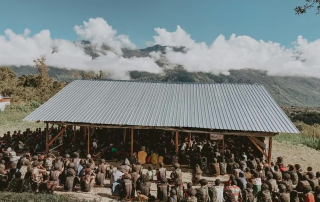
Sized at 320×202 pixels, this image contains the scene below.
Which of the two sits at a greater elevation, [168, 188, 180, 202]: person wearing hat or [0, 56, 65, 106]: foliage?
[0, 56, 65, 106]: foliage

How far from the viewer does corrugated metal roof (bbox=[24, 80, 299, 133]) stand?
45.6 feet

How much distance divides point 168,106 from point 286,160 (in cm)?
930

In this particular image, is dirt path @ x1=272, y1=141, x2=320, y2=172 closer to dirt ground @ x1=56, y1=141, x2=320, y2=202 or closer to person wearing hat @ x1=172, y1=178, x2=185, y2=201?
dirt ground @ x1=56, y1=141, x2=320, y2=202

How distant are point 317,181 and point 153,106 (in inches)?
367

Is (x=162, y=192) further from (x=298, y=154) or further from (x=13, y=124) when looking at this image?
(x=13, y=124)

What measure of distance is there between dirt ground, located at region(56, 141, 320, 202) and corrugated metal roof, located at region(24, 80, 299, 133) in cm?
316

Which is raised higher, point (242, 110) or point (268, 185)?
point (242, 110)

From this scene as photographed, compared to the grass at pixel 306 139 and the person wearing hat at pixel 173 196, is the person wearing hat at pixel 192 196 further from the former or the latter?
the grass at pixel 306 139

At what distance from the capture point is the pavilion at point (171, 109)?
45.0ft

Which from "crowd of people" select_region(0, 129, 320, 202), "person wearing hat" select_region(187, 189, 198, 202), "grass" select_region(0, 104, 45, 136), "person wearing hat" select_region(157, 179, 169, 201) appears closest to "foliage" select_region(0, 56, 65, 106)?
"grass" select_region(0, 104, 45, 136)

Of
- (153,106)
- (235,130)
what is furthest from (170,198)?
(153,106)

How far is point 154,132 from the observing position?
19.0 metres

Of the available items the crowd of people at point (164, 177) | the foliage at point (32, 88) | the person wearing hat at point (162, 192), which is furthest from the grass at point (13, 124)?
the person wearing hat at point (162, 192)

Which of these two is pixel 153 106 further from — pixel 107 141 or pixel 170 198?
pixel 170 198
